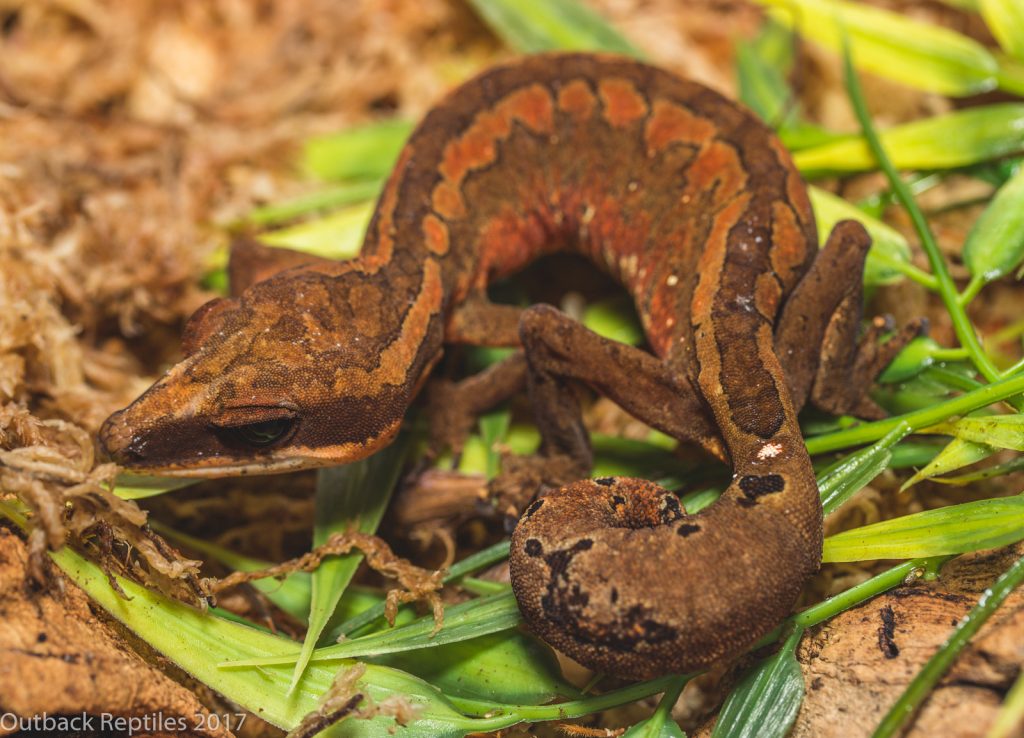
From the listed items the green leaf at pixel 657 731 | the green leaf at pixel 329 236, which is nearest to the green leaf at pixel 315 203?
the green leaf at pixel 329 236

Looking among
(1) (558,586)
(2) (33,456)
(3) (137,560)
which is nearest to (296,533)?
(3) (137,560)

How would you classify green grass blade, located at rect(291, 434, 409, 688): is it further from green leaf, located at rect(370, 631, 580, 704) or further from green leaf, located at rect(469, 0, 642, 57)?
green leaf, located at rect(469, 0, 642, 57)

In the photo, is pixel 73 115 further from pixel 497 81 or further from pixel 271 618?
pixel 271 618

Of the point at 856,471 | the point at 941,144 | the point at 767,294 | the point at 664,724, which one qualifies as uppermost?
the point at 941,144

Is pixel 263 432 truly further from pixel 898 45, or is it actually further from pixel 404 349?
pixel 898 45

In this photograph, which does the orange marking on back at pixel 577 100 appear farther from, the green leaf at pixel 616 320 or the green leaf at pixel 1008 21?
the green leaf at pixel 1008 21

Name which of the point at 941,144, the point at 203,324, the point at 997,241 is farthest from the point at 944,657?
the point at 941,144
